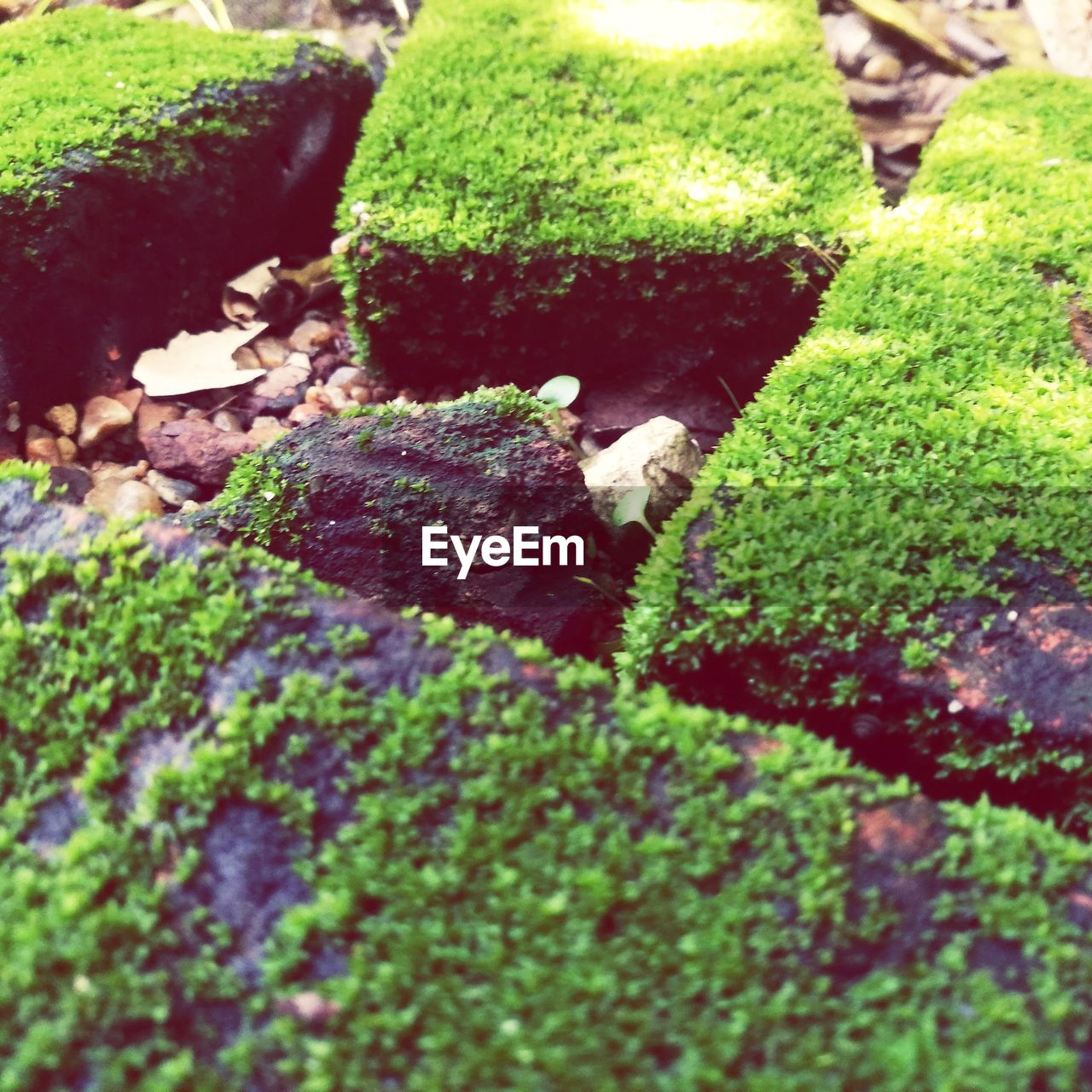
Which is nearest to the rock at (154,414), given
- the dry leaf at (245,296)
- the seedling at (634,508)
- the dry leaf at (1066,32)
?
the dry leaf at (245,296)

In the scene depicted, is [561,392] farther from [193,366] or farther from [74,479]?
[74,479]

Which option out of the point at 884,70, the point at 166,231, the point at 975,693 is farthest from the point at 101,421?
the point at 884,70

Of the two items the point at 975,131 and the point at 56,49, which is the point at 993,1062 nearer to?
the point at 975,131

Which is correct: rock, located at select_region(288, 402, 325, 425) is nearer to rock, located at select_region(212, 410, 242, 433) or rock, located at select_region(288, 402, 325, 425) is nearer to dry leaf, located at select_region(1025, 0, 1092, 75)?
rock, located at select_region(212, 410, 242, 433)

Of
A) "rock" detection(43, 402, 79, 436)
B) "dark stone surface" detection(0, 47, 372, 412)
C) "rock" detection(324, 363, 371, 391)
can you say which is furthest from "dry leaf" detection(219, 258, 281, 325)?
"rock" detection(43, 402, 79, 436)

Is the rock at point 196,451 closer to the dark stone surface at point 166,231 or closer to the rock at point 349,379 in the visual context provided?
the dark stone surface at point 166,231

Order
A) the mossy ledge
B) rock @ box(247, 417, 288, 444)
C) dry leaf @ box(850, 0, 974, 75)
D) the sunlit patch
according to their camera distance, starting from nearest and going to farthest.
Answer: the mossy ledge
rock @ box(247, 417, 288, 444)
the sunlit patch
dry leaf @ box(850, 0, 974, 75)
